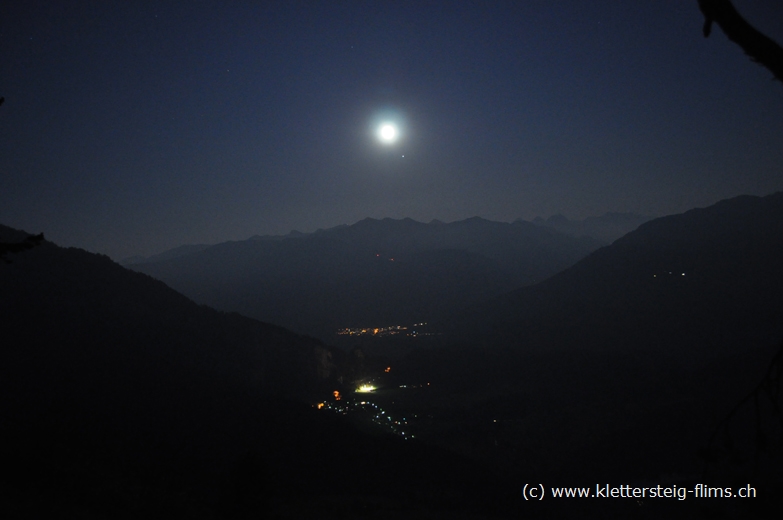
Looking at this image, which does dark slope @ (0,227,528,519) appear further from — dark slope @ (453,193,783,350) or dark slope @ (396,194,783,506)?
dark slope @ (453,193,783,350)

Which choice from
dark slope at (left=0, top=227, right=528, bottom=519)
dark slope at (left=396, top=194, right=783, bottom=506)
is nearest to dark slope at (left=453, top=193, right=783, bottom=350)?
dark slope at (left=396, top=194, right=783, bottom=506)

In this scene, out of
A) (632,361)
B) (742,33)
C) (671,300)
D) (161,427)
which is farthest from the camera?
(671,300)

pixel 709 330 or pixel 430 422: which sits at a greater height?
pixel 709 330

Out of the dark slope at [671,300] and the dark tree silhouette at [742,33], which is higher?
the dark slope at [671,300]

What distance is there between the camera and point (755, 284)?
465 ft

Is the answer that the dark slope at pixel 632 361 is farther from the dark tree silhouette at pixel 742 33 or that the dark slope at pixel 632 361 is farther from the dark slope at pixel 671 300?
the dark tree silhouette at pixel 742 33

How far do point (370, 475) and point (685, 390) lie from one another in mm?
75079

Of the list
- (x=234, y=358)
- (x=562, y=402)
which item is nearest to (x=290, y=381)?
(x=234, y=358)

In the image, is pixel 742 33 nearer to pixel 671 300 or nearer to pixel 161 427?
pixel 161 427

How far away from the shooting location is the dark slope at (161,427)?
1076 inches

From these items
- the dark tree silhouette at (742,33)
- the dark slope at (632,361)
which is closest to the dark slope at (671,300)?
the dark slope at (632,361)

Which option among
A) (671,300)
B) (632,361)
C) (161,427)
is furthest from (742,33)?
(671,300)

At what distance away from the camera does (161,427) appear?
54500mm

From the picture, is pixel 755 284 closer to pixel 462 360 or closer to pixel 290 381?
pixel 462 360
